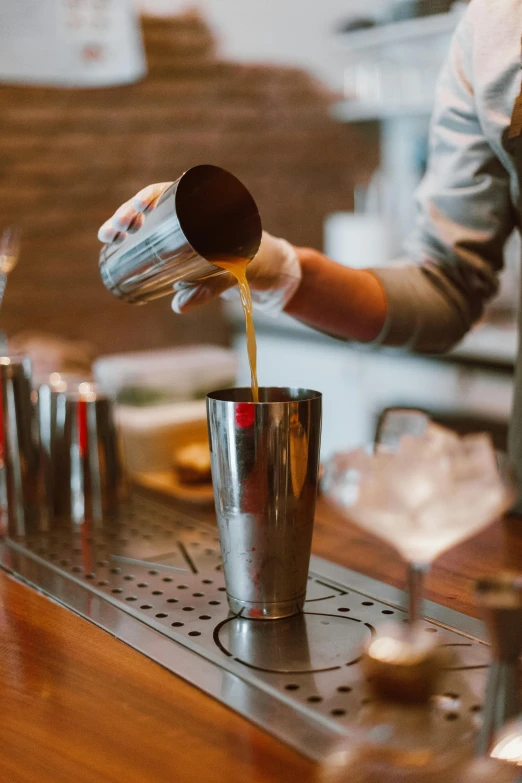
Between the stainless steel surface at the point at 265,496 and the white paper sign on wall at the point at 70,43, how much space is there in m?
2.36

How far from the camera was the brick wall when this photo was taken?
2971 mm

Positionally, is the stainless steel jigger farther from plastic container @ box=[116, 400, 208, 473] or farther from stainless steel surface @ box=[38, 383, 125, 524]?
plastic container @ box=[116, 400, 208, 473]

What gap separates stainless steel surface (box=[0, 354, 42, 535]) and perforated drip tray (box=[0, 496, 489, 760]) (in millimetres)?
37

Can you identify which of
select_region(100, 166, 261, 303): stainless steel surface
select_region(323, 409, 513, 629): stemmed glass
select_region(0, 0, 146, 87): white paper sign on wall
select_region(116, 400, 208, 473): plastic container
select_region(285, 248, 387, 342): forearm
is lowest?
select_region(116, 400, 208, 473): plastic container

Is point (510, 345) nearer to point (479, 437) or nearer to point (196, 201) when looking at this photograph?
point (196, 201)

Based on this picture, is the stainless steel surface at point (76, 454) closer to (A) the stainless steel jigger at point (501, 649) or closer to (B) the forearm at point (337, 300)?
(B) the forearm at point (337, 300)

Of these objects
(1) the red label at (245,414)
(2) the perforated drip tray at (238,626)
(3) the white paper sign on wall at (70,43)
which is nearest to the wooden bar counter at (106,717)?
(2) the perforated drip tray at (238,626)

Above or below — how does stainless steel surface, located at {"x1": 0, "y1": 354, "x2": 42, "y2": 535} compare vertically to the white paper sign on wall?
below

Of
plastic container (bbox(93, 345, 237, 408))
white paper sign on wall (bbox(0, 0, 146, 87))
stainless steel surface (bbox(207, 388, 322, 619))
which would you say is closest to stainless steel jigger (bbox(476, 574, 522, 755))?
stainless steel surface (bbox(207, 388, 322, 619))

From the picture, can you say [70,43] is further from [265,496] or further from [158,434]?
[265,496]

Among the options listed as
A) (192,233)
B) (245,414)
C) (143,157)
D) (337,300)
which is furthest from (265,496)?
(143,157)

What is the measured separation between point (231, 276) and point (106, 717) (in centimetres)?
65

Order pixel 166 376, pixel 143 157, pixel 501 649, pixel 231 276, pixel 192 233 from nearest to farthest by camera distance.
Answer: pixel 501 649 → pixel 192 233 → pixel 231 276 → pixel 166 376 → pixel 143 157

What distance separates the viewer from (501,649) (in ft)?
2.19
